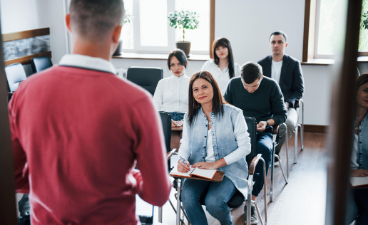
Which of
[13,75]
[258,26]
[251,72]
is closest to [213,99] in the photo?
[251,72]

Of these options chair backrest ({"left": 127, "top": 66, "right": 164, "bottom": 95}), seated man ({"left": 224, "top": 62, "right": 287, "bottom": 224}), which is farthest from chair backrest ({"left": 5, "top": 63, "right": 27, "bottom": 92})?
seated man ({"left": 224, "top": 62, "right": 287, "bottom": 224})

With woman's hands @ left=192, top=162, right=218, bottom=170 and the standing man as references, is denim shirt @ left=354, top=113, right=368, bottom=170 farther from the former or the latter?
the standing man

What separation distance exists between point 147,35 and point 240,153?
4.10 meters

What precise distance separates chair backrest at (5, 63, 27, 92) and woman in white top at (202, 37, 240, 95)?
2.56 metres

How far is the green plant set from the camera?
5270mm

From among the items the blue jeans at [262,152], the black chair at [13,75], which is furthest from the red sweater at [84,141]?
the black chair at [13,75]

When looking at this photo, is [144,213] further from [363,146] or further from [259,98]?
[259,98]

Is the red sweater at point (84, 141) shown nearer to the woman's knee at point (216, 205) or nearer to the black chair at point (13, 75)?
the woman's knee at point (216, 205)

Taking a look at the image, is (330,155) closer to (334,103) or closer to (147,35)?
(334,103)

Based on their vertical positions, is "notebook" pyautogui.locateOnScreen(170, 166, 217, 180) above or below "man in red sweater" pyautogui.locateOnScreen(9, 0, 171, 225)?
below

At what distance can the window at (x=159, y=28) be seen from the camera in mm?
5703

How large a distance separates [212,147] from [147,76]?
77.8 inches

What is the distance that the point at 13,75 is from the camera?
4699 mm

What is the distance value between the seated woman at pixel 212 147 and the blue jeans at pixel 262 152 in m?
0.39
